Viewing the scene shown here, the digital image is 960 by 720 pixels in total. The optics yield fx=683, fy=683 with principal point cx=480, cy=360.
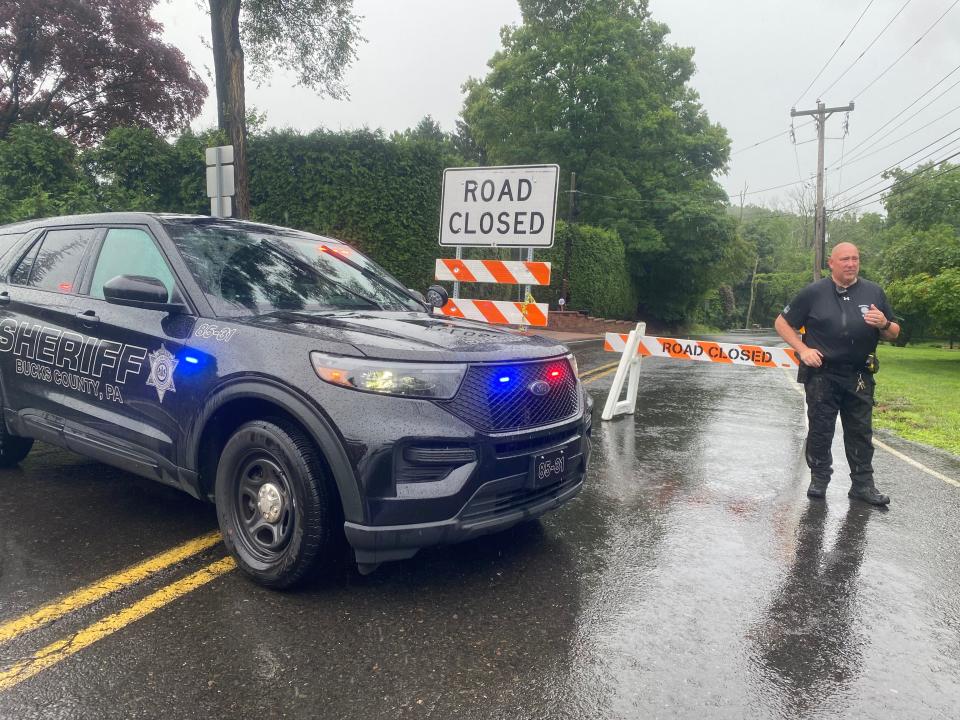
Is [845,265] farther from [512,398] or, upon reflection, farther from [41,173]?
[41,173]

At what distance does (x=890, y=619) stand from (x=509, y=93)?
36.5m

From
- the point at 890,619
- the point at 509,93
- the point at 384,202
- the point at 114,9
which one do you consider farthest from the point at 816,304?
the point at 509,93

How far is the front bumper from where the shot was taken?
2.90m

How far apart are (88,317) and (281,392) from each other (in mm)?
1661

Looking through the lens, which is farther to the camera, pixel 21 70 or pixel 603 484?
pixel 21 70

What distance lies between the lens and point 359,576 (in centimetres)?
341

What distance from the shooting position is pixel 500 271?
28.2 ft

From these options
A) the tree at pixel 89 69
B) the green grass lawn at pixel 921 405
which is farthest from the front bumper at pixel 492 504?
the tree at pixel 89 69

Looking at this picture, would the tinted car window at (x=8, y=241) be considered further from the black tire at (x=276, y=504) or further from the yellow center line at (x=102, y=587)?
the black tire at (x=276, y=504)

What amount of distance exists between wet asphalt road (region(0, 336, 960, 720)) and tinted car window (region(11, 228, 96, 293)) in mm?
1369

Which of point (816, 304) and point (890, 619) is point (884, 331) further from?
point (890, 619)

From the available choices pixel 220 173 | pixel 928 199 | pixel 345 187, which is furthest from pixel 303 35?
pixel 928 199

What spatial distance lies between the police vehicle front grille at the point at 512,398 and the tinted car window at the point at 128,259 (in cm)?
182

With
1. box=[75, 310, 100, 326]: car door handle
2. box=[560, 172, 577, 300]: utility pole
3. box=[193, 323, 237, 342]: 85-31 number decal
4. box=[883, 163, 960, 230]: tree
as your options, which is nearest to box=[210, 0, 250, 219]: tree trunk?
box=[75, 310, 100, 326]: car door handle
